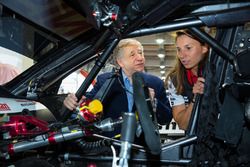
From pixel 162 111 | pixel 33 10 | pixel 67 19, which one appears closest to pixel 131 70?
pixel 162 111

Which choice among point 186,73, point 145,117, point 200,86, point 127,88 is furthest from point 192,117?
point 127,88

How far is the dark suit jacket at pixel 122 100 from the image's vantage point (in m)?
2.38

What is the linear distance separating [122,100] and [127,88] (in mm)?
111

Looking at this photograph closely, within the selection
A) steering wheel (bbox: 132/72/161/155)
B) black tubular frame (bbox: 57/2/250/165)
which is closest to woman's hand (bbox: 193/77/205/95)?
black tubular frame (bbox: 57/2/250/165)

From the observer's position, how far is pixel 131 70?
2547 millimetres

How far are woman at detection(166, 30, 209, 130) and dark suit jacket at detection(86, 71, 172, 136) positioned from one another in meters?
0.20

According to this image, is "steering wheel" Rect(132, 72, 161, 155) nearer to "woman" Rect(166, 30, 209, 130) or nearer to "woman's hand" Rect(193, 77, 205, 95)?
"woman's hand" Rect(193, 77, 205, 95)

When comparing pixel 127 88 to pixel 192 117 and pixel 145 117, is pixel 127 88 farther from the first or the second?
pixel 145 117

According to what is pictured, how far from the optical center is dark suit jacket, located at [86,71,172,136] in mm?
2381

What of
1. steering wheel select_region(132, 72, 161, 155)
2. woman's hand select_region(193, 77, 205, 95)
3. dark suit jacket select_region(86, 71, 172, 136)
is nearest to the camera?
steering wheel select_region(132, 72, 161, 155)

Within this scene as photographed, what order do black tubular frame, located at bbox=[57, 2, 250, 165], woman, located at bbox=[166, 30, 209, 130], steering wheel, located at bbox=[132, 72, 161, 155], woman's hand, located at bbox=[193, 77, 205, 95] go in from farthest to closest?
woman, located at bbox=[166, 30, 209, 130], woman's hand, located at bbox=[193, 77, 205, 95], black tubular frame, located at bbox=[57, 2, 250, 165], steering wheel, located at bbox=[132, 72, 161, 155]

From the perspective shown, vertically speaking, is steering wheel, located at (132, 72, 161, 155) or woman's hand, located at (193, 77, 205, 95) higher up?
woman's hand, located at (193, 77, 205, 95)

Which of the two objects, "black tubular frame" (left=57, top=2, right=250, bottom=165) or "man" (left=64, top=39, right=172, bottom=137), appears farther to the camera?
"man" (left=64, top=39, right=172, bottom=137)

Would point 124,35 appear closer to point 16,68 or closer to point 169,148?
point 169,148
